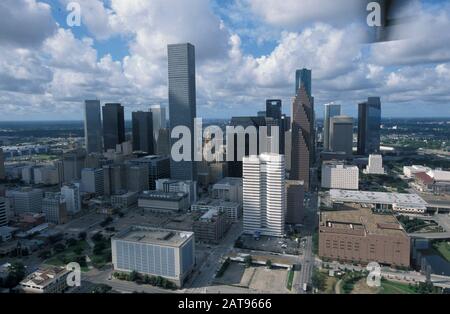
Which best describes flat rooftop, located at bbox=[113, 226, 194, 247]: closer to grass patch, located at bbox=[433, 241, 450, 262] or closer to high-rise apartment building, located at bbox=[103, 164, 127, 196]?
grass patch, located at bbox=[433, 241, 450, 262]

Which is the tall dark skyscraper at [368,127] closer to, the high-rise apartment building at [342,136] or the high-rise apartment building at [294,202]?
the high-rise apartment building at [342,136]

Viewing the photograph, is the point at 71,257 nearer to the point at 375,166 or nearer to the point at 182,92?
the point at 182,92

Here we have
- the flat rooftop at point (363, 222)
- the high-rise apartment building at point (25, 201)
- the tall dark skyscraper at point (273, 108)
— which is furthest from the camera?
the tall dark skyscraper at point (273, 108)

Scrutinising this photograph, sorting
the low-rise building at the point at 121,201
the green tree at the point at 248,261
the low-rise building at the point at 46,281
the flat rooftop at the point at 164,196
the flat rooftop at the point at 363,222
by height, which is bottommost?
the green tree at the point at 248,261

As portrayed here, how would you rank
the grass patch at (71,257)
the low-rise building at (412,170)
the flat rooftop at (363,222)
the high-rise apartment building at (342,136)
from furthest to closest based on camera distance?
the high-rise apartment building at (342,136), the low-rise building at (412,170), the flat rooftop at (363,222), the grass patch at (71,257)

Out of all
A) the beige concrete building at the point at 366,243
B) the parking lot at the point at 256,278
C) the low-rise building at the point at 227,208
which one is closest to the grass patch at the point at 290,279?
the parking lot at the point at 256,278

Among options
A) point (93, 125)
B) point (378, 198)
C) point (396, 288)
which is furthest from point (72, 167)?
point (396, 288)
